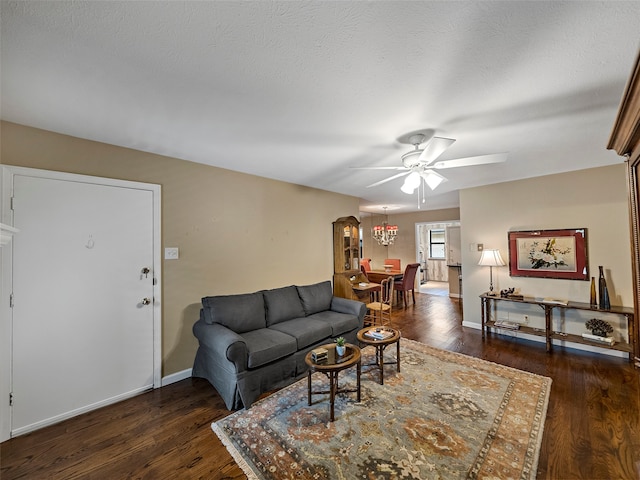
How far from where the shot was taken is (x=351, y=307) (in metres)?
3.71

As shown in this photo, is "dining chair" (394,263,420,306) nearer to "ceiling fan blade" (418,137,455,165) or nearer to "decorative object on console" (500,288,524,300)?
"decorative object on console" (500,288,524,300)

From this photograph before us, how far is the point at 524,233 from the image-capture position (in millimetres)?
Result: 3963

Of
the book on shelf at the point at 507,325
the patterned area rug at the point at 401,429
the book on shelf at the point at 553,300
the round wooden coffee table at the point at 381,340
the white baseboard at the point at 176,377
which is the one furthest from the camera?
the book on shelf at the point at 507,325

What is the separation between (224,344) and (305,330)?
37.6 inches

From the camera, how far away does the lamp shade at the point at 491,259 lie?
3.99 m

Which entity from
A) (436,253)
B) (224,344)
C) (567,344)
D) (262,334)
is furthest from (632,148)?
(436,253)

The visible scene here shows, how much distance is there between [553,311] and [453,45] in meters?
4.19

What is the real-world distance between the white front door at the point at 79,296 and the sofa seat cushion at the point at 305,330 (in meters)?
1.39

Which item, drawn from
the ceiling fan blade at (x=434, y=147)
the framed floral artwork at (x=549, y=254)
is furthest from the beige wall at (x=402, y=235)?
the ceiling fan blade at (x=434, y=147)

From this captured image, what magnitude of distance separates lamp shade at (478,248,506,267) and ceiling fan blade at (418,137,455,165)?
8.64 feet

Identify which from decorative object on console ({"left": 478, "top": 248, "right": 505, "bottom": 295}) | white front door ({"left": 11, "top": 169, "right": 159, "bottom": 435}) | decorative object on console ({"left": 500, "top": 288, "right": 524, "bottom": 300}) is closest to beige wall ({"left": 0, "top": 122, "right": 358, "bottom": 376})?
white front door ({"left": 11, "top": 169, "right": 159, "bottom": 435})

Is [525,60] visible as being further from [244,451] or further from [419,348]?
[419,348]

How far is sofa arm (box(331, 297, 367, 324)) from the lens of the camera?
3.64 metres

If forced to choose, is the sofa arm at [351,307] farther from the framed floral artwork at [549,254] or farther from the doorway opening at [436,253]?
the doorway opening at [436,253]
